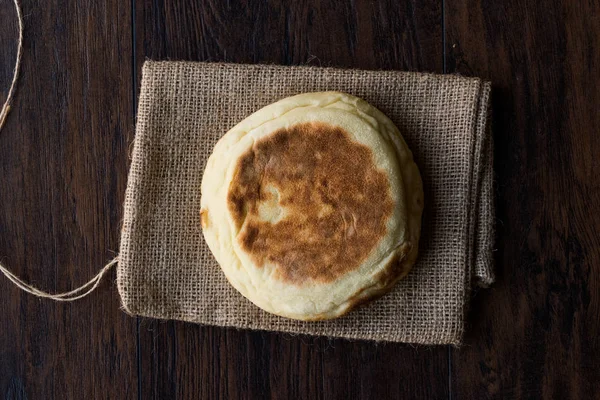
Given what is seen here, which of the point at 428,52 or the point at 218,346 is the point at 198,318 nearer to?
the point at 218,346

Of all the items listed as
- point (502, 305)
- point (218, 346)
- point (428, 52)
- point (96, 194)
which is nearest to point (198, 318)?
point (218, 346)

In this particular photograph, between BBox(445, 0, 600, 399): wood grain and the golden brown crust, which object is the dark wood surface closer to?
BBox(445, 0, 600, 399): wood grain

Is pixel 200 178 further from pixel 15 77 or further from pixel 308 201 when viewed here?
pixel 15 77

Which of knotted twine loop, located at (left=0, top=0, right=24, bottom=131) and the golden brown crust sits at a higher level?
knotted twine loop, located at (left=0, top=0, right=24, bottom=131)

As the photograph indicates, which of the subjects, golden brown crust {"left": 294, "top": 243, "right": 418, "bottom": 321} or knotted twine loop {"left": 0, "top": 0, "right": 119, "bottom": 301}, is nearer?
golden brown crust {"left": 294, "top": 243, "right": 418, "bottom": 321}

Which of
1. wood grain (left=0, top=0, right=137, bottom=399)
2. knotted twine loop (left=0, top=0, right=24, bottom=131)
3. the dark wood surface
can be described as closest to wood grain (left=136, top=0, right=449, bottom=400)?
the dark wood surface
